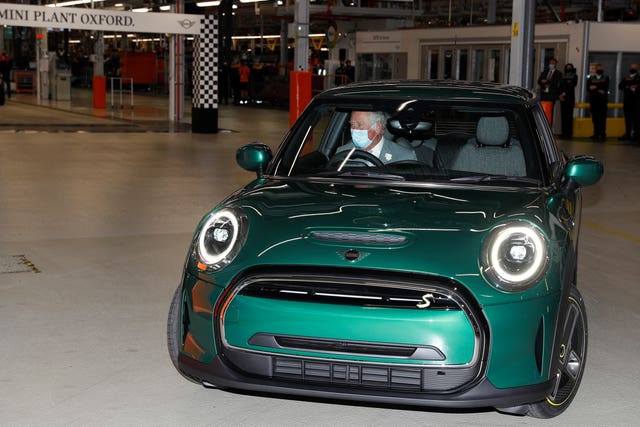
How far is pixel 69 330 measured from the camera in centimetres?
492

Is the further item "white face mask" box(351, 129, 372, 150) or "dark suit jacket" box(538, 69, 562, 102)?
"dark suit jacket" box(538, 69, 562, 102)

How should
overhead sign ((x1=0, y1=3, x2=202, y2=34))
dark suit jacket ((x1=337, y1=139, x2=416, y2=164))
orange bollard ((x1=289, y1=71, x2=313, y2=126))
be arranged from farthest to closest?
overhead sign ((x1=0, y1=3, x2=202, y2=34)), orange bollard ((x1=289, y1=71, x2=313, y2=126)), dark suit jacket ((x1=337, y1=139, x2=416, y2=164))

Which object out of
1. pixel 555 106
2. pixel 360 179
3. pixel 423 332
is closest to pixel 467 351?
pixel 423 332

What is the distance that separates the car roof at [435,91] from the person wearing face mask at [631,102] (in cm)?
1512

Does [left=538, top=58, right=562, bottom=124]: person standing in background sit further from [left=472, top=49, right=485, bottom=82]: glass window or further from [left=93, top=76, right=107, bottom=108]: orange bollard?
[left=93, top=76, right=107, bottom=108]: orange bollard

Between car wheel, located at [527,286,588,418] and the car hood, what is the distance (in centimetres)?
42

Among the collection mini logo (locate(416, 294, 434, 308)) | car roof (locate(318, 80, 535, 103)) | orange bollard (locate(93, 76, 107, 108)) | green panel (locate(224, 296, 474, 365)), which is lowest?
orange bollard (locate(93, 76, 107, 108))

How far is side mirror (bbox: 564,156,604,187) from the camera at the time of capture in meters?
4.27

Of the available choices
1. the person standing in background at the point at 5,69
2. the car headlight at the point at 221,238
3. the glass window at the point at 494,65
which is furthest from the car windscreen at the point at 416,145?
the person standing in background at the point at 5,69

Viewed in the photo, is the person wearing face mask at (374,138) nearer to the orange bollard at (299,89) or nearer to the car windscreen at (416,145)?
the car windscreen at (416,145)

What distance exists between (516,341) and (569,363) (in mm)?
702

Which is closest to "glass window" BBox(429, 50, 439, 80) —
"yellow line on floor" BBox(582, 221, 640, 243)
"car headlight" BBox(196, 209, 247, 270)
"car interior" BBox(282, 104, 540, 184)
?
"yellow line on floor" BBox(582, 221, 640, 243)

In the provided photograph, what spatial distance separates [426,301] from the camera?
124 inches

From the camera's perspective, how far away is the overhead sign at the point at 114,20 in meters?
19.8
